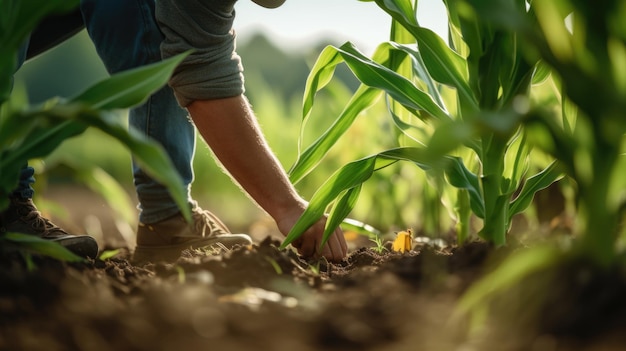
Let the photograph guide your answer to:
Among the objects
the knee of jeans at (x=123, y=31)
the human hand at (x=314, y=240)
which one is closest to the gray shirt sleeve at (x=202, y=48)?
the knee of jeans at (x=123, y=31)

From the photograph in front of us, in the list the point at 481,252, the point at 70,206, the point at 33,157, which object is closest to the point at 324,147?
the point at 481,252

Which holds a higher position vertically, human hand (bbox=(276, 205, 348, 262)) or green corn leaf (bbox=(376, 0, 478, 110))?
green corn leaf (bbox=(376, 0, 478, 110))

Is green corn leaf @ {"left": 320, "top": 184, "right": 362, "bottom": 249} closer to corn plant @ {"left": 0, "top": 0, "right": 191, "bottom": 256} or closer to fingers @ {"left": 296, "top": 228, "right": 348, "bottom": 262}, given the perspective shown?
fingers @ {"left": 296, "top": 228, "right": 348, "bottom": 262}

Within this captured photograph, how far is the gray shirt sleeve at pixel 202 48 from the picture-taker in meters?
1.56

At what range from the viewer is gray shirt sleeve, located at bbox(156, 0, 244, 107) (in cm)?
156

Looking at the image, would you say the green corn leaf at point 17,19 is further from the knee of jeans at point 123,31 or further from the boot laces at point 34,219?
the knee of jeans at point 123,31

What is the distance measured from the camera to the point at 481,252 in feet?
3.59

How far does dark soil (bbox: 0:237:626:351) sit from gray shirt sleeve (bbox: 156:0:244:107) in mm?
669

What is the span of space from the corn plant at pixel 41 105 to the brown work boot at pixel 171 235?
0.84 meters

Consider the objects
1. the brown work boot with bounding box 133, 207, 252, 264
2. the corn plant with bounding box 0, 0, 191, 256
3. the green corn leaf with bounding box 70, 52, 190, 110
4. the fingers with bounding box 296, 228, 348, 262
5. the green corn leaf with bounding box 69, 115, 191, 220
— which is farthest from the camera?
the brown work boot with bounding box 133, 207, 252, 264

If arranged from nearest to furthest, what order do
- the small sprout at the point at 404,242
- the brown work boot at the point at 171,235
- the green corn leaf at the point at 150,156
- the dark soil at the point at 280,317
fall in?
the dark soil at the point at 280,317 < the green corn leaf at the point at 150,156 < the small sprout at the point at 404,242 < the brown work boot at the point at 171,235

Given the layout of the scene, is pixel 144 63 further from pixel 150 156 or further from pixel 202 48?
pixel 150 156

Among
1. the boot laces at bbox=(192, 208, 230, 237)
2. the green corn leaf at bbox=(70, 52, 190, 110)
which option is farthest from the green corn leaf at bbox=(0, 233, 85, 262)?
the boot laces at bbox=(192, 208, 230, 237)

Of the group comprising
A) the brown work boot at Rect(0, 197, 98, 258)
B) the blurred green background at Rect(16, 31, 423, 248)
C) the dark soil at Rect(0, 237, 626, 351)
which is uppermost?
the dark soil at Rect(0, 237, 626, 351)
